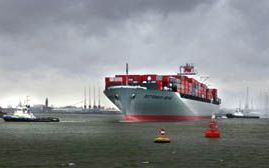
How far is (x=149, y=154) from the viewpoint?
4712cm

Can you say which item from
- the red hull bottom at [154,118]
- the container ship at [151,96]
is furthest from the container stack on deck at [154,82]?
the red hull bottom at [154,118]

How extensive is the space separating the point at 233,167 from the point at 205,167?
224 centimetres

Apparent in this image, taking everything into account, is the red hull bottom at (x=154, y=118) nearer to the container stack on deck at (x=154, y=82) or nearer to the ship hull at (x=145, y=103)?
the ship hull at (x=145, y=103)

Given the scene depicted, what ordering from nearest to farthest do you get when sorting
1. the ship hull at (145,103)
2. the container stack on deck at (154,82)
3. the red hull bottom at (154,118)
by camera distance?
the ship hull at (145,103), the red hull bottom at (154,118), the container stack on deck at (154,82)

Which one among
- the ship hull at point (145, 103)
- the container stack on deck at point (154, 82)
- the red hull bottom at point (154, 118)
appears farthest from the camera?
the container stack on deck at point (154, 82)

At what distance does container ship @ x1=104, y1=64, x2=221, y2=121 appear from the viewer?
13288 cm

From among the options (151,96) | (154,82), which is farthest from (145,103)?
(154,82)

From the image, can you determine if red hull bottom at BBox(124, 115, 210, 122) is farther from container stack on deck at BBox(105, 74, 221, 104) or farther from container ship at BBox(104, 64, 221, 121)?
container stack on deck at BBox(105, 74, 221, 104)

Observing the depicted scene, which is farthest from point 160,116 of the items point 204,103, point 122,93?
point 204,103

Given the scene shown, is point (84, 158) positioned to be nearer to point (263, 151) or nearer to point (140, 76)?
point (263, 151)

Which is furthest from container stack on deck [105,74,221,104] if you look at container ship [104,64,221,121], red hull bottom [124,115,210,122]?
red hull bottom [124,115,210,122]

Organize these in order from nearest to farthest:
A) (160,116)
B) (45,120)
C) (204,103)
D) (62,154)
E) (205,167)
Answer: (205,167)
(62,154)
(160,116)
(45,120)
(204,103)

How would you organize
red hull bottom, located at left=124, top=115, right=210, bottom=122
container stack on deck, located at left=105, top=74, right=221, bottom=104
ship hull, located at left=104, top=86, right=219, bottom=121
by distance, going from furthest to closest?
1. container stack on deck, located at left=105, top=74, right=221, bottom=104
2. red hull bottom, located at left=124, top=115, right=210, bottom=122
3. ship hull, located at left=104, top=86, right=219, bottom=121

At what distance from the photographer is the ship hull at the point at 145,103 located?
13262 cm
